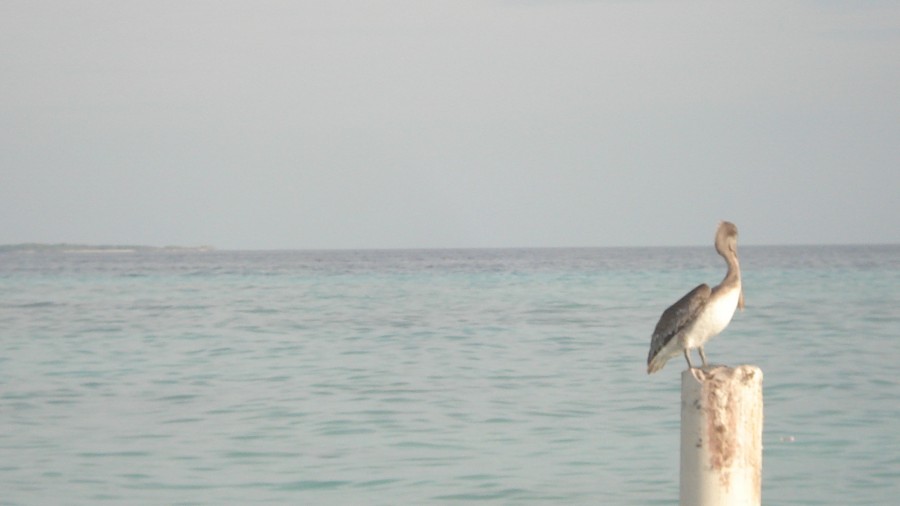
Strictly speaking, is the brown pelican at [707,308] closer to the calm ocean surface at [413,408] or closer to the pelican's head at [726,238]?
the pelican's head at [726,238]

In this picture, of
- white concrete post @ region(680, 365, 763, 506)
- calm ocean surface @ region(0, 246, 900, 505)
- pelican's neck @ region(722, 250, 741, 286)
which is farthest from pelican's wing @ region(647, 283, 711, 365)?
calm ocean surface @ region(0, 246, 900, 505)

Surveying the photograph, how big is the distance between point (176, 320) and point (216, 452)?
18.0 metres

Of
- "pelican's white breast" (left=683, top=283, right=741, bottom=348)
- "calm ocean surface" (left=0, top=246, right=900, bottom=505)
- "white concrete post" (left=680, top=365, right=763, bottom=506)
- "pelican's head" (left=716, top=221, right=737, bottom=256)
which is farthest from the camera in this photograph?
"calm ocean surface" (left=0, top=246, right=900, bottom=505)

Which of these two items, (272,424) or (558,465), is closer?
(558,465)

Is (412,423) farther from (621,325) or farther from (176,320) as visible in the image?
(176,320)

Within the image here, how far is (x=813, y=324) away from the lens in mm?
25453

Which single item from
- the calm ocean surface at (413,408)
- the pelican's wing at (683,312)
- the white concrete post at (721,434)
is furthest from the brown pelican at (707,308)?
the calm ocean surface at (413,408)

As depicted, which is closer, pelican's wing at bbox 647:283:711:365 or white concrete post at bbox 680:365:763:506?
white concrete post at bbox 680:365:763:506

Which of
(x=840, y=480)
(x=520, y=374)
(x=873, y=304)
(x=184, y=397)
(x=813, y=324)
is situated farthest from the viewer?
(x=873, y=304)

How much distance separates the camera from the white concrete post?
16.8 feet

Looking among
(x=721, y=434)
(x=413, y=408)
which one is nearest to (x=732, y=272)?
(x=721, y=434)

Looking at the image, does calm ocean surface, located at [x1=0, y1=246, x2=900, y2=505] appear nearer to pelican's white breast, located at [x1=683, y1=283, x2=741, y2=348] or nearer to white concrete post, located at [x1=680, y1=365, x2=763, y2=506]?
pelican's white breast, located at [x1=683, y1=283, x2=741, y2=348]

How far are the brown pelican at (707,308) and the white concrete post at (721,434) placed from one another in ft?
4.40

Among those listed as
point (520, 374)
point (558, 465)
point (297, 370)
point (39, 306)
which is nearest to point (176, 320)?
point (39, 306)
